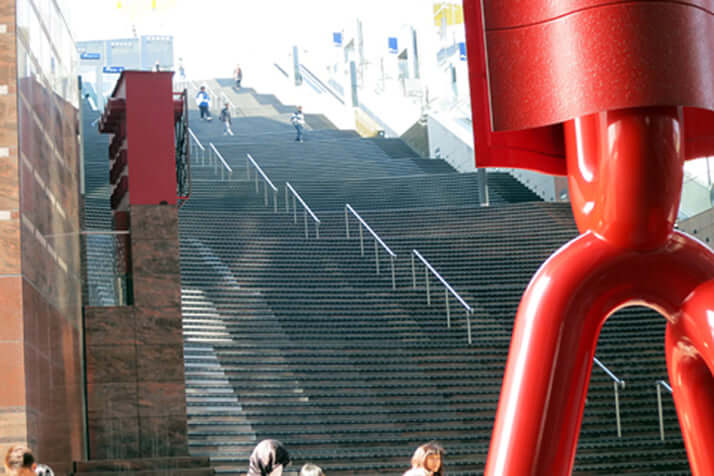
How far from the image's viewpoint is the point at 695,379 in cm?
312

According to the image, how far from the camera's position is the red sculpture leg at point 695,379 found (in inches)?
120

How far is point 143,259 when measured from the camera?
10.7 metres

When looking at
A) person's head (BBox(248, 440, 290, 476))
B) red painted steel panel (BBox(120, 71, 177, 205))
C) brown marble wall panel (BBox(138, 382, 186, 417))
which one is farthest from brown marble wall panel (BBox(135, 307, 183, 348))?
person's head (BBox(248, 440, 290, 476))

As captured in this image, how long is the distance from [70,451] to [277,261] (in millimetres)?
7506

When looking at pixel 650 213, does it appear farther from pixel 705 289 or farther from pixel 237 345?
pixel 237 345

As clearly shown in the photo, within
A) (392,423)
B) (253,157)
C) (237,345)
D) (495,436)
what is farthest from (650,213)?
(253,157)

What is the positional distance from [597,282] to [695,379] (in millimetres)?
410

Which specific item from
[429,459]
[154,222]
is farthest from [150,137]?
[429,459]

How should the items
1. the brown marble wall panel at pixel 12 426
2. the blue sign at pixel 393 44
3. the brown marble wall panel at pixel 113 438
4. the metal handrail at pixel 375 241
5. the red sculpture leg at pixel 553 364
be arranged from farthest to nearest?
the blue sign at pixel 393 44 < the metal handrail at pixel 375 241 < the brown marble wall panel at pixel 113 438 < the brown marble wall panel at pixel 12 426 < the red sculpture leg at pixel 553 364

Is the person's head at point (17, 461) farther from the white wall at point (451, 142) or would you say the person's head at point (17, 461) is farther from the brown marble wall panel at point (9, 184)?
the white wall at point (451, 142)

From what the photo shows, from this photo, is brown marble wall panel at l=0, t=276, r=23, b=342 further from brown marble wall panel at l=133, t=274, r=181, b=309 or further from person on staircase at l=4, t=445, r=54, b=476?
brown marble wall panel at l=133, t=274, r=181, b=309

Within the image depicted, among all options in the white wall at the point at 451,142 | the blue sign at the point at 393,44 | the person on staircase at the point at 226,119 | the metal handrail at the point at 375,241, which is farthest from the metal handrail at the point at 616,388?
the blue sign at the point at 393,44

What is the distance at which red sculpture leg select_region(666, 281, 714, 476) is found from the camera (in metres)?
3.04

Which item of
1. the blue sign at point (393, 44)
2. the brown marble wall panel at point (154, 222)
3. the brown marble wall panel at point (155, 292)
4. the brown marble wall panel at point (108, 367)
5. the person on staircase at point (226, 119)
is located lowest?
the brown marble wall panel at point (108, 367)
